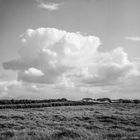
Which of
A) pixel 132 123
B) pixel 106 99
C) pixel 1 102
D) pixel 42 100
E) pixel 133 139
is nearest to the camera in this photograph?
pixel 133 139

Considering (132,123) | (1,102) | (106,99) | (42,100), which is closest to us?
(132,123)

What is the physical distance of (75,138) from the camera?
1555 centimetres

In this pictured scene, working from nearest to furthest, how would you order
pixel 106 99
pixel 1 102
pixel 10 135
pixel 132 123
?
pixel 10 135 < pixel 132 123 < pixel 1 102 < pixel 106 99

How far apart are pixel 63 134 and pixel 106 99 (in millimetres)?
98252

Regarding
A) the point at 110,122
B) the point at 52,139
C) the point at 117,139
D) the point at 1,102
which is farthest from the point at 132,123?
the point at 1,102

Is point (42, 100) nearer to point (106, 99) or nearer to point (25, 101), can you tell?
point (25, 101)

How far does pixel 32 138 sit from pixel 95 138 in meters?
4.23

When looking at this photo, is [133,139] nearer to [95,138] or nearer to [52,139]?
[95,138]

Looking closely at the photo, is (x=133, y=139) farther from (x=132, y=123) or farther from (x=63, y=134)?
(x=132, y=123)

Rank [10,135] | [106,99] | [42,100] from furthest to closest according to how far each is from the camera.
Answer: [42,100]
[106,99]
[10,135]

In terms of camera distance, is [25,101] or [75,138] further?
[25,101]

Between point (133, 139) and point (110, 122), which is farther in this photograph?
point (110, 122)

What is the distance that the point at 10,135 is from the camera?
53.7 ft

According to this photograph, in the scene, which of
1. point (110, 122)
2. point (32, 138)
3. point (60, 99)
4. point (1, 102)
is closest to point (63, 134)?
point (32, 138)
